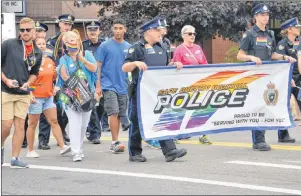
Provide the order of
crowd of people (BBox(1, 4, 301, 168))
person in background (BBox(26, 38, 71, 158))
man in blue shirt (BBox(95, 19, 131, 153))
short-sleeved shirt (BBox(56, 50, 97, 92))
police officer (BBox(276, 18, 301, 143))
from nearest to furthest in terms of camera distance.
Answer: crowd of people (BBox(1, 4, 301, 168)) < short-sleeved shirt (BBox(56, 50, 97, 92)) < person in background (BBox(26, 38, 71, 158)) < man in blue shirt (BBox(95, 19, 131, 153)) < police officer (BBox(276, 18, 301, 143))

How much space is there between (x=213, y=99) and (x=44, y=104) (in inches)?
99.2

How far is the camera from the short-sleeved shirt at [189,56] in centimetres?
1216

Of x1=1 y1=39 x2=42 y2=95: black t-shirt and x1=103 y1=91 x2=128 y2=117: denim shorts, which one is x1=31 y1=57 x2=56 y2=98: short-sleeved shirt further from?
x1=1 y1=39 x2=42 y2=95: black t-shirt

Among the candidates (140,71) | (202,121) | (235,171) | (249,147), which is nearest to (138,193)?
(235,171)

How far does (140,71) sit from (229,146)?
2.45 metres

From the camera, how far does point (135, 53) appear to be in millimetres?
9852

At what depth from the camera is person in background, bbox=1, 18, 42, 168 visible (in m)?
9.53

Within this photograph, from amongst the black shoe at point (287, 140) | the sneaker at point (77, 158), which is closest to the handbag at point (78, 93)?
the sneaker at point (77, 158)

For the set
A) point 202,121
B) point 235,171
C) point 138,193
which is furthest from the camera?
point 202,121

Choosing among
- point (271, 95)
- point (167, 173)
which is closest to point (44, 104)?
point (167, 173)

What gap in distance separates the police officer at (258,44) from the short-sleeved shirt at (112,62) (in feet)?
6.22

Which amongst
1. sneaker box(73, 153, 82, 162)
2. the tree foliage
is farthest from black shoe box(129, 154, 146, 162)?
the tree foliage

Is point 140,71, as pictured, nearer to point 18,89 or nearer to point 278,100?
point 18,89

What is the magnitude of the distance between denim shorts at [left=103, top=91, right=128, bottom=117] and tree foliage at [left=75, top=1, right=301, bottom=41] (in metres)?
11.8
